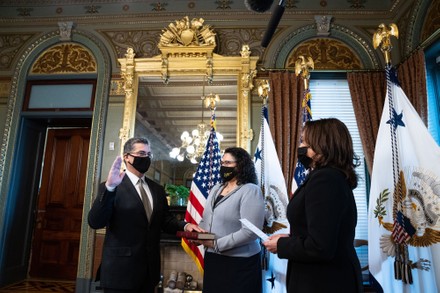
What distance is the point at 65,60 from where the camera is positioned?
430 centimetres

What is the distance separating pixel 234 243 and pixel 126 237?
577mm

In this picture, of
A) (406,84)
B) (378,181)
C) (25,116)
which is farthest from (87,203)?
(406,84)

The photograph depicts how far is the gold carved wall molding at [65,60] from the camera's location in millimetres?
4246

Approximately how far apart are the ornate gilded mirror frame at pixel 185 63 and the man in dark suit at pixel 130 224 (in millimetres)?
2211

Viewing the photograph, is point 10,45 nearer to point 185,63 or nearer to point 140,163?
point 185,63

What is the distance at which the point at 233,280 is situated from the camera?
170 centimetres

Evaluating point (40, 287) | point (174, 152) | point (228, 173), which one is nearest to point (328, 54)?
point (174, 152)

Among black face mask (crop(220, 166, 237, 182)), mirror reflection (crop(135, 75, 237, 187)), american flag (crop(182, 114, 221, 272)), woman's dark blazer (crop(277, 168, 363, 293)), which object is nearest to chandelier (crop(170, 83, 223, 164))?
mirror reflection (crop(135, 75, 237, 187))

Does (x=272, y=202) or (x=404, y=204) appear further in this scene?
(x=272, y=202)

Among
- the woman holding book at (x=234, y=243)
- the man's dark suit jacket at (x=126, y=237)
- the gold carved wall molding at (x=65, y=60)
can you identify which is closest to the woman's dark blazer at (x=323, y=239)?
the woman holding book at (x=234, y=243)

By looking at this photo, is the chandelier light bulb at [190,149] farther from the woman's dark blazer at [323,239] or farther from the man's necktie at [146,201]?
the woman's dark blazer at [323,239]

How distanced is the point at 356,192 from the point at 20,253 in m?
4.48

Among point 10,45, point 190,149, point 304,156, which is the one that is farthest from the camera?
point 10,45

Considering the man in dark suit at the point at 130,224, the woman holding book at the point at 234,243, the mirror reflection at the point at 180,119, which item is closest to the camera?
the man in dark suit at the point at 130,224
